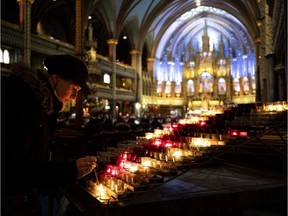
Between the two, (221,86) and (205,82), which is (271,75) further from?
(205,82)

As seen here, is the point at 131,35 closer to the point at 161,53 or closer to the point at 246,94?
the point at 161,53

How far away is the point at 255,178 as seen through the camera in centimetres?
362

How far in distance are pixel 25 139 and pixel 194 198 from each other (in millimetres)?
1706

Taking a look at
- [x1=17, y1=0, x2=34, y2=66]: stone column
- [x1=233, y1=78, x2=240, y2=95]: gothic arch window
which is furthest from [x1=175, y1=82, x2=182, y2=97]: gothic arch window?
[x1=17, y1=0, x2=34, y2=66]: stone column

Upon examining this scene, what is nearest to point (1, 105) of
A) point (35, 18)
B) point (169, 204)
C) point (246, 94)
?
point (169, 204)

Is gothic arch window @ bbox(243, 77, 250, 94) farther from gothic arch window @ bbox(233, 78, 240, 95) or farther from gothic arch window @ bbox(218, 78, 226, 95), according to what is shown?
gothic arch window @ bbox(218, 78, 226, 95)

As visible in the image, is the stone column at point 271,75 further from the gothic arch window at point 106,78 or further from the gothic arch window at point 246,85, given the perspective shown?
the gothic arch window at point 246,85

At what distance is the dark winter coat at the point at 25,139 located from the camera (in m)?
1.47

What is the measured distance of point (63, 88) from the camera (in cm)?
202

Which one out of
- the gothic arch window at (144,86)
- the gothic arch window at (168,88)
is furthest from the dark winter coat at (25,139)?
the gothic arch window at (168,88)

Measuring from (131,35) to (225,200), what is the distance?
33.0 metres

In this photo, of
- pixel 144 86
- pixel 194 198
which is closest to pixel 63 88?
pixel 194 198

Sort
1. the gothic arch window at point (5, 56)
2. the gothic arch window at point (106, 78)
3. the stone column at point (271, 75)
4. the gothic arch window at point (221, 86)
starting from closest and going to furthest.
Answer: the stone column at point (271, 75) → the gothic arch window at point (5, 56) → the gothic arch window at point (106, 78) → the gothic arch window at point (221, 86)

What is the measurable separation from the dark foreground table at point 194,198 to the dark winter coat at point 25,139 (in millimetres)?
820
